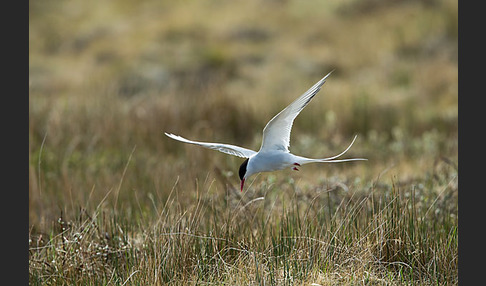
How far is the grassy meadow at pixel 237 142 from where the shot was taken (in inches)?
141

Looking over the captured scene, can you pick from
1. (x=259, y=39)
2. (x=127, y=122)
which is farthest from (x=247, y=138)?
(x=259, y=39)

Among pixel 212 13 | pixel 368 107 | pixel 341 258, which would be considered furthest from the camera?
pixel 212 13

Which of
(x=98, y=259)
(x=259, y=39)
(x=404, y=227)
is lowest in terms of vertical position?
(x=98, y=259)

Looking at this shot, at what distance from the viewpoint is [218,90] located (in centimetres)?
870

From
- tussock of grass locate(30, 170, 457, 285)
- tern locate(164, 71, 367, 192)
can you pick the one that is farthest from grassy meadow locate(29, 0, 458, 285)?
tern locate(164, 71, 367, 192)

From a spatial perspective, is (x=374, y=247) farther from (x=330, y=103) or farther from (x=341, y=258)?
(x=330, y=103)

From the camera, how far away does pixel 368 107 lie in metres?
9.49

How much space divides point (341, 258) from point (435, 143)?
449cm

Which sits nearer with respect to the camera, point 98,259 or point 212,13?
point 98,259

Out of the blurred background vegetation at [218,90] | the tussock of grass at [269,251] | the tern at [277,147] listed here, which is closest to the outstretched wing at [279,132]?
the tern at [277,147]

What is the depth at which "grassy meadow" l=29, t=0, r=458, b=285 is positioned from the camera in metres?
3.59

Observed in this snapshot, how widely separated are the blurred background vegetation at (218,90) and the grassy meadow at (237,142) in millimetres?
40

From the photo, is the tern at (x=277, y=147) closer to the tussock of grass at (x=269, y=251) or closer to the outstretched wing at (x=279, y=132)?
the outstretched wing at (x=279, y=132)

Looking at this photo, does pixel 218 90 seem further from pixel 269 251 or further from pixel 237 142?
pixel 269 251
